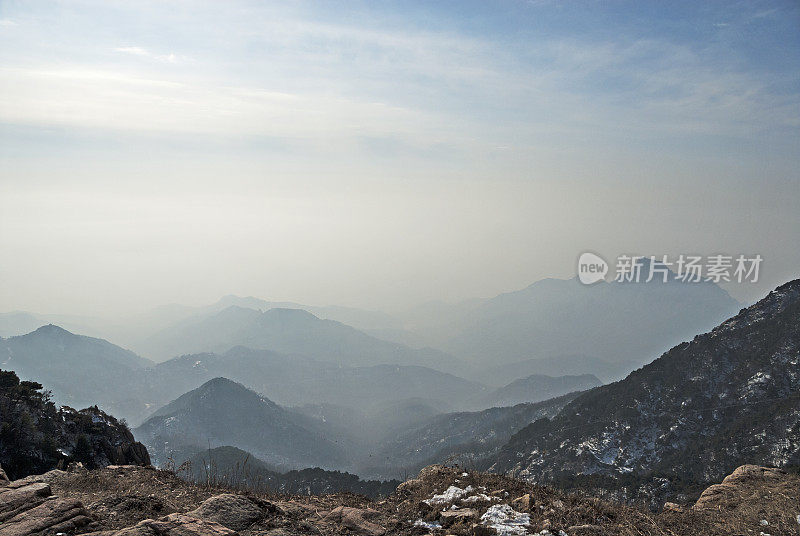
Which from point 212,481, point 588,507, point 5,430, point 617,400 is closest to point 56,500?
point 212,481

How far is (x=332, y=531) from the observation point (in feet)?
34.5

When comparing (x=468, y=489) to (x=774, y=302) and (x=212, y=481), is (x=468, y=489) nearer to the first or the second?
(x=212, y=481)

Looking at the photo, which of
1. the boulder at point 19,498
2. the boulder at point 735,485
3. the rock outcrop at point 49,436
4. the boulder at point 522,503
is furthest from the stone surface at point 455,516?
the rock outcrop at point 49,436

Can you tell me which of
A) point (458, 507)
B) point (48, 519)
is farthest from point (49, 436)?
point (458, 507)

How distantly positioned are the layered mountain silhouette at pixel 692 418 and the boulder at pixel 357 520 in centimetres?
8645

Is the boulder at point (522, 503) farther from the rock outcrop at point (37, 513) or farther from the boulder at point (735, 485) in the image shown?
the rock outcrop at point (37, 513)

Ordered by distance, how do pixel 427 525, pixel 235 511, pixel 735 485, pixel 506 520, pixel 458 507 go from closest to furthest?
pixel 235 511 < pixel 506 520 < pixel 427 525 < pixel 458 507 < pixel 735 485

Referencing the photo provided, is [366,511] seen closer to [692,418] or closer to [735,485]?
[735,485]

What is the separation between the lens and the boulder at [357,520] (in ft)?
35.4

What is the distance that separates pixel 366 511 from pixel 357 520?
38.4 inches

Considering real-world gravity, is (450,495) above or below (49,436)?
above

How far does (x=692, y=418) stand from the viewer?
110 meters

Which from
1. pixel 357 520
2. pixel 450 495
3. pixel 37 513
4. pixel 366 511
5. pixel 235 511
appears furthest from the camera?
pixel 450 495

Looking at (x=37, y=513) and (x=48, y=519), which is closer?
(x=48, y=519)
